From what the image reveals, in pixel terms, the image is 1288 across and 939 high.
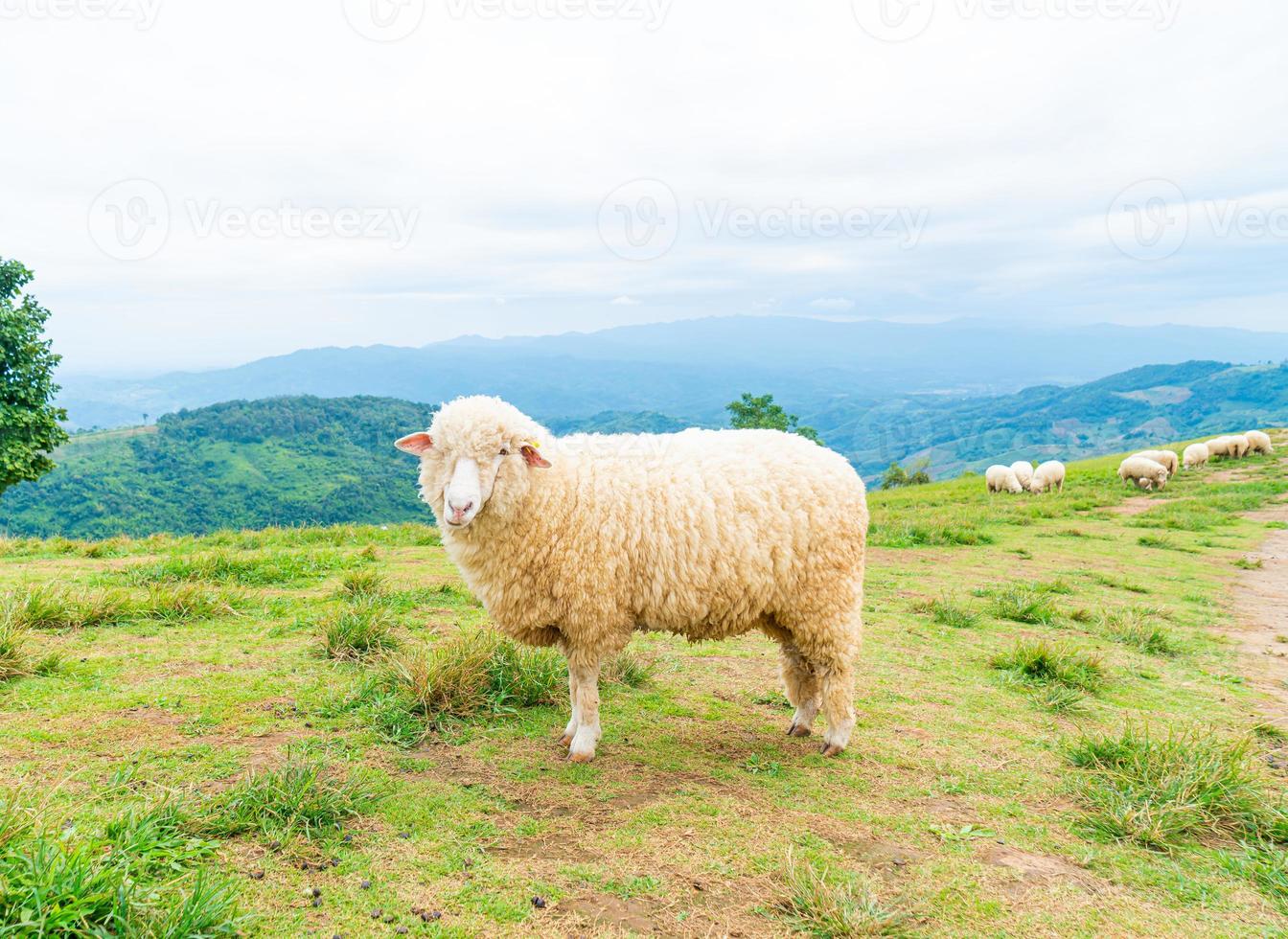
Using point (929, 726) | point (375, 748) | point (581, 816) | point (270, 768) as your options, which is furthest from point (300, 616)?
point (929, 726)

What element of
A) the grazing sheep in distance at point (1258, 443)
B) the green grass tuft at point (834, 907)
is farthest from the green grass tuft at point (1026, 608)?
the grazing sheep in distance at point (1258, 443)

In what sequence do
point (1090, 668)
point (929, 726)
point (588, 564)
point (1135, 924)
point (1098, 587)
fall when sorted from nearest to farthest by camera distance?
point (1135, 924)
point (588, 564)
point (929, 726)
point (1090, 668)
point (1098, 587)

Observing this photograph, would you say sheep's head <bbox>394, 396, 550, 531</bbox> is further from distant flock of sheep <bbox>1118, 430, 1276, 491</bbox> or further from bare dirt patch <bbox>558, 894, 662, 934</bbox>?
distant flock of sheep <bbox>1118, 430, 1276, 491</bbox>

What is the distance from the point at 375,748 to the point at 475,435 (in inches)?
89.7

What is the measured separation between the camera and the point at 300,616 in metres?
7.15

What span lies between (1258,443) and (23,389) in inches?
1874

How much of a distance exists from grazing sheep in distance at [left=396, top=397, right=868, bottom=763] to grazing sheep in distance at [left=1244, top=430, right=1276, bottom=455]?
3832cm

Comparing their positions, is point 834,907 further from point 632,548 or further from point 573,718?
point 632,548

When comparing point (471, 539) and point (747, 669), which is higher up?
point (471, 539)

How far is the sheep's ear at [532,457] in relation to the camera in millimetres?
4922

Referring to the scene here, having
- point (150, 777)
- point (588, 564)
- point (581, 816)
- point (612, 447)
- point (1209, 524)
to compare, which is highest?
point (612, 447)

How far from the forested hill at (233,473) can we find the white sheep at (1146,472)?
55.8 metres

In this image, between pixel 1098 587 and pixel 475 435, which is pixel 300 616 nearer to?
pixel 475 435

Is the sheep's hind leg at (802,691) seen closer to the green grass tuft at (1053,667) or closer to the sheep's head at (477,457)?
the green grass tuft at (1053,667)
